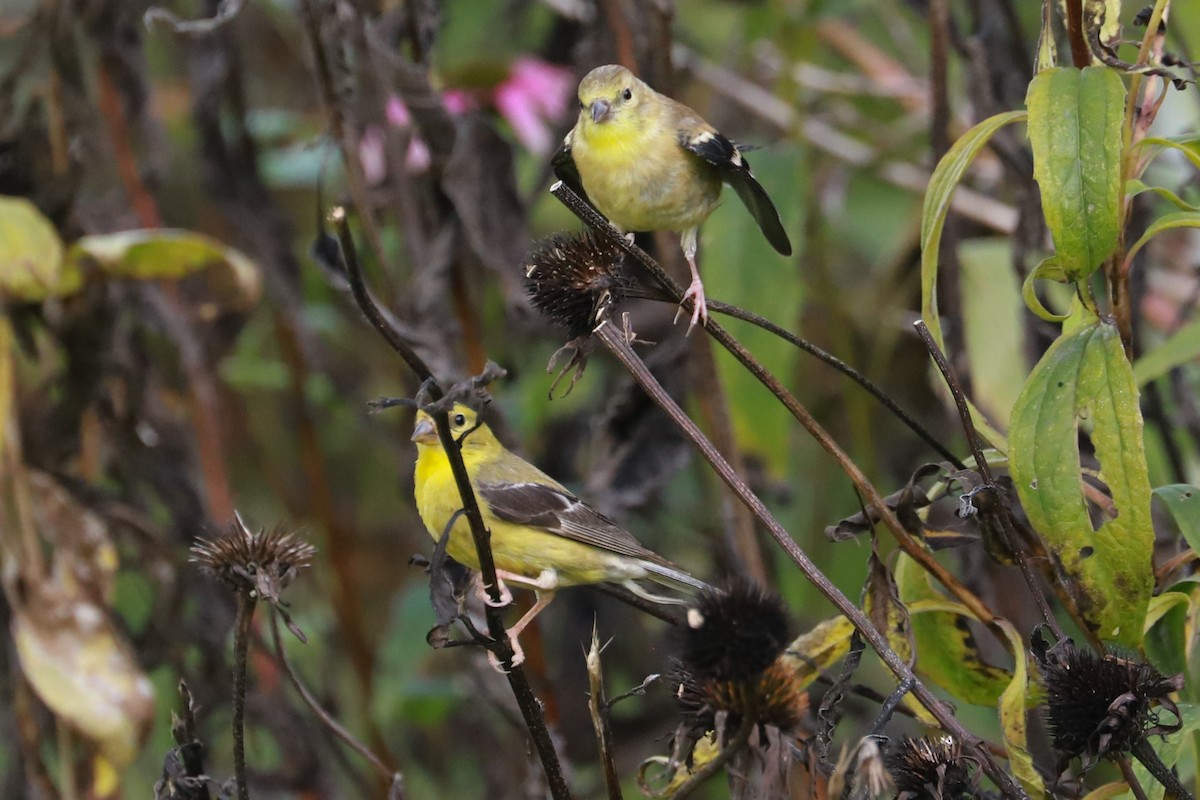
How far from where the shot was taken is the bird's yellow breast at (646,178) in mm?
2072

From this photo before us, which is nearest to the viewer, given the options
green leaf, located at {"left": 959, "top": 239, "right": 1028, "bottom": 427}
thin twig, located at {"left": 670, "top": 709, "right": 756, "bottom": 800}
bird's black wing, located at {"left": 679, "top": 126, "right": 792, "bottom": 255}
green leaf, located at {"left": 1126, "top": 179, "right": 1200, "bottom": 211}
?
thin twig, located at {"left": 670, "top": 709, "right": 756, "bottom": 800}

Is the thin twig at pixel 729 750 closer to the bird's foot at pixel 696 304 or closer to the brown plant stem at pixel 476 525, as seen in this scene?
the brown plant stem at pixel 476 525

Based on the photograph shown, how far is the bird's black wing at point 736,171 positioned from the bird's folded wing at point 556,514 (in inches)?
21.7

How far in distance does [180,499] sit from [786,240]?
1.57m

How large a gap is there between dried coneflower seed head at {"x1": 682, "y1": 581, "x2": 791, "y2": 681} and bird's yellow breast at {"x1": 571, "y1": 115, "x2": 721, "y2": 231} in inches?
36.3

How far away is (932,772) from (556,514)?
3.57 feet

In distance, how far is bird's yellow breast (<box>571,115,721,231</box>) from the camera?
2.07 metres

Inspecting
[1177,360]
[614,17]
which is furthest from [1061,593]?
[614,17]

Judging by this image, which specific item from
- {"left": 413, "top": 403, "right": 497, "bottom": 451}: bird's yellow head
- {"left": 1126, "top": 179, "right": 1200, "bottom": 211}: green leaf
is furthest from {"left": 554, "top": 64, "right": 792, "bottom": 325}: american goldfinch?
{"left": 1126, "top": 179, "right": 1200, "bottom": 211}: green leaf

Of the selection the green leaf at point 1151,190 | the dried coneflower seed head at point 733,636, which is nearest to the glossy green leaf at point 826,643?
the dried coneflower seed head at point 733,636

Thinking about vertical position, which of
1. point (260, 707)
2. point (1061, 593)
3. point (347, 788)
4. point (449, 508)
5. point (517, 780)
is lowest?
point (347, 788)

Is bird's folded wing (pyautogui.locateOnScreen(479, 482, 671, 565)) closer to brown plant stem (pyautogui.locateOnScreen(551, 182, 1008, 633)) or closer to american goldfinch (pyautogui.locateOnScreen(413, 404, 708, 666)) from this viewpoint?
american goldfinch (pyautogui.locateOnScreen(413, 404, 708, 666))

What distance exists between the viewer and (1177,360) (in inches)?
71.2

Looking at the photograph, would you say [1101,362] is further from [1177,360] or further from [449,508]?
[449,508]
